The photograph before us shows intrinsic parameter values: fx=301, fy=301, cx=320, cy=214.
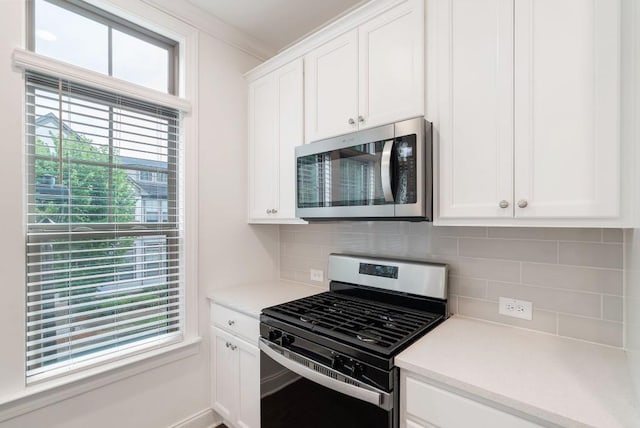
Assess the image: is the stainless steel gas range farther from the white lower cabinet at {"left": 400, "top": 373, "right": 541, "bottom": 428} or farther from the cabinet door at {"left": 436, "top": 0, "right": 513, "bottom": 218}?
the cabinet door at {"left": 436, "top": 0, "right": 513, "bottom": 218}

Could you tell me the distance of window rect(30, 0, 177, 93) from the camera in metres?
1.53

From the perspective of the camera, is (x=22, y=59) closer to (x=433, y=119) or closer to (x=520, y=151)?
(x=433, y=119)

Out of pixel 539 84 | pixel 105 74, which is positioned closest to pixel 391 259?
pixel 539 84

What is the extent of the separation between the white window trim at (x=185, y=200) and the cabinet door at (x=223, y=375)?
5.1 inches

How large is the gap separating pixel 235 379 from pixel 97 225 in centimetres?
119

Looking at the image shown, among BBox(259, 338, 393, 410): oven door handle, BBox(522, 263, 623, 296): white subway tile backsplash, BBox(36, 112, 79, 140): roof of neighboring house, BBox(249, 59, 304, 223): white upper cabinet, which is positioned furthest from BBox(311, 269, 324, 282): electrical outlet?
BBox(36, 112, 79, 140): roof of neighboring house

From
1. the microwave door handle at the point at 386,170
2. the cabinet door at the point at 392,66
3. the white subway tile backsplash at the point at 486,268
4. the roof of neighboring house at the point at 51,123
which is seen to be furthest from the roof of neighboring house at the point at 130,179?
the white subway tile backsplash at the point at 486,268

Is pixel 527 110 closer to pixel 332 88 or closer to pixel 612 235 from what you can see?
pixel 612 235

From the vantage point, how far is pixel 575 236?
4.13 ft

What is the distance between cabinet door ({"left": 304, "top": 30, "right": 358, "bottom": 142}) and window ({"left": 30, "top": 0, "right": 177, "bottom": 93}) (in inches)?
37.9

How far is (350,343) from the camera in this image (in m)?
1.20

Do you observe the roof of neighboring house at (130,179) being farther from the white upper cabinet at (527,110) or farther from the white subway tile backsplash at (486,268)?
the white subway tile backsplash at (486,268)

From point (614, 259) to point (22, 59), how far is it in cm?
267

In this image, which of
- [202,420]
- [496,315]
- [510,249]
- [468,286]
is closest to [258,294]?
[202,420]
